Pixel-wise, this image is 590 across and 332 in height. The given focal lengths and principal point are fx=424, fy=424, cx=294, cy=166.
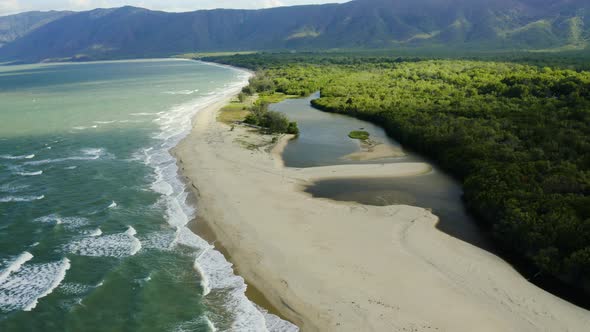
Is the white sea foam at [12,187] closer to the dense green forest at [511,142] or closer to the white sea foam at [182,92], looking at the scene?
the dense green forest at [511,142]

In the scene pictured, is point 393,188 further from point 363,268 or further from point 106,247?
point 106,247

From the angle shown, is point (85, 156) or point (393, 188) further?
point (85, 156)

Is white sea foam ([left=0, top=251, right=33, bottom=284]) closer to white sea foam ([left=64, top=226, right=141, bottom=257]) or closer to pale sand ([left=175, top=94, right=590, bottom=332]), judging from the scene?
white sea foam ([left=64, top=226, right=141, bottom=257])

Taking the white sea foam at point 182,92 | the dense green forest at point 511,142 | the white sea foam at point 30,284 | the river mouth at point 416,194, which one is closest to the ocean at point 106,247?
the white sea foam at point 30,284

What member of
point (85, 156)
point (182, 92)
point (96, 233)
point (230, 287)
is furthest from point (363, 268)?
point (182, 92)

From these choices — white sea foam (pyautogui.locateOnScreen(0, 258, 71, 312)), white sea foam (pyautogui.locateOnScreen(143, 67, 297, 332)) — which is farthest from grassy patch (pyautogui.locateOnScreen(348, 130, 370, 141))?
white sea foam (pyautogui.locateOnScreen(0, 258, 71, 312))
